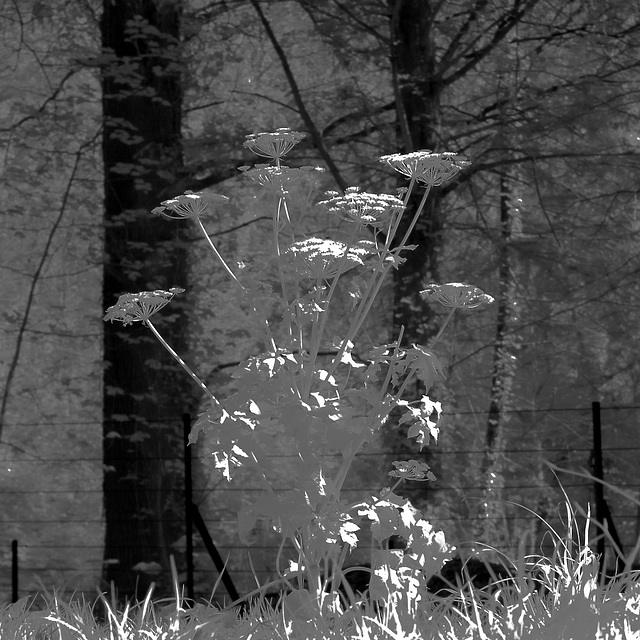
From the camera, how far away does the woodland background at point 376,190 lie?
764 cm

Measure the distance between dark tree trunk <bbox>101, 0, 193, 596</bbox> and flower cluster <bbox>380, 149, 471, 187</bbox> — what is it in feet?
14.3

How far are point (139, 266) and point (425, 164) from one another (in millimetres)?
4577

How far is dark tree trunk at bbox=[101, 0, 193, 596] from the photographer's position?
24.6 ft

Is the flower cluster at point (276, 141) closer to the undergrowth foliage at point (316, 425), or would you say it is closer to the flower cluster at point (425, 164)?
the undergrowth foliage at point (316, 425)

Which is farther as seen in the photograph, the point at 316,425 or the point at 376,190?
the point at 376,190

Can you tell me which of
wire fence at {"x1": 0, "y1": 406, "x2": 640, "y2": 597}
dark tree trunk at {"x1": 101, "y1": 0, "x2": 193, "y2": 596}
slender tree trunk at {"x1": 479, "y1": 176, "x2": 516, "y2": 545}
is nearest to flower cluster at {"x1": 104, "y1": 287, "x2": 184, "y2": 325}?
wire fence at {"x1": 0, "y1": 406, "x2": 640, "y2": 597}

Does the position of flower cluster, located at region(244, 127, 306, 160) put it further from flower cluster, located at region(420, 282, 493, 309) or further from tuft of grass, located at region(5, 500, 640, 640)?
tuft of grass, located at region(5, 500, 640, 640)

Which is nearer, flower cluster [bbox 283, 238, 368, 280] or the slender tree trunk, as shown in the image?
flower cluster [bbox 283, 238, 368, 280]

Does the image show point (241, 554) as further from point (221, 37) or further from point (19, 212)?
point (221, 37)

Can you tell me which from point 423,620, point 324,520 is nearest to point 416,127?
point 324,520

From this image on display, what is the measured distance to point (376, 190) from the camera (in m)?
8.10

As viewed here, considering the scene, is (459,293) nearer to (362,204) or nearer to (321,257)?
(362,204)

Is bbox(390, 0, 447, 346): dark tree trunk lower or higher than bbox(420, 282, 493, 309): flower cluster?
higher

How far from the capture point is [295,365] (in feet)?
11.2
